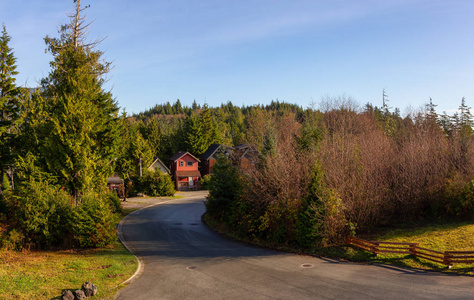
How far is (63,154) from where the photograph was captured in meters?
19.8

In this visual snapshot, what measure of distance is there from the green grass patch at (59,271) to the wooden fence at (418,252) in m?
12.3

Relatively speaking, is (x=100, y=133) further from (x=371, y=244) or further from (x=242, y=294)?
(x=371, y=244)

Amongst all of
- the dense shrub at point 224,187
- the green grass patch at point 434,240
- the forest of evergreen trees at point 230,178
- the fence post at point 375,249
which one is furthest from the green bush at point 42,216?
the green grass patch at point 434,240

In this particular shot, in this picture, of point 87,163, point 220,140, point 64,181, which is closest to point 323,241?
point 87,163

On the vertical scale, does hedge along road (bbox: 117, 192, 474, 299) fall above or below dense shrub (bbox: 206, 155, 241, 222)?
below

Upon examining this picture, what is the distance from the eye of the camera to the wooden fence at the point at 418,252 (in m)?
15.0

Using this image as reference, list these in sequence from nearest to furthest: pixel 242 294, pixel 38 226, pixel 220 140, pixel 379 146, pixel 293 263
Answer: pixel 242 294 < pixel 293 263 < pixel 38 226 < pixel 379 146 < pixel 220 140

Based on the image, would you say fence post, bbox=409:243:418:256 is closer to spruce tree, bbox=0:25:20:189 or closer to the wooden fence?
the wooden fence

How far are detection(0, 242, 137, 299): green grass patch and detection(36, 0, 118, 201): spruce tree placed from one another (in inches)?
179

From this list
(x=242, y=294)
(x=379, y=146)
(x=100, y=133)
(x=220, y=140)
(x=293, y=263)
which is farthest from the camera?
(x=220, y=140)

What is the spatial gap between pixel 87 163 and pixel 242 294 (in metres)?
12.9

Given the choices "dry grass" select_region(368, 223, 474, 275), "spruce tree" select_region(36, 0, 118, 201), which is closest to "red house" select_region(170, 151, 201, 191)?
"spruce tree" select_region(36, 0, 118, 201)

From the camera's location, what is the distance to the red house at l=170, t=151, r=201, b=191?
64.8 metres

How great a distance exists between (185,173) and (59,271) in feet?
167
